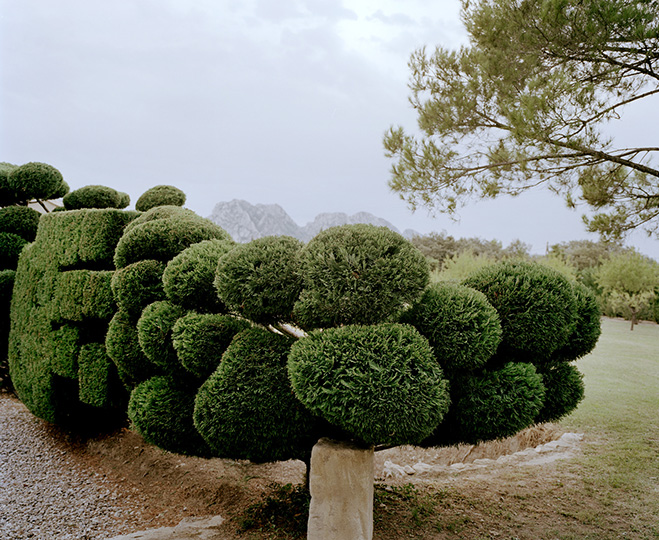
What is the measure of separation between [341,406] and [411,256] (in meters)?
1.00

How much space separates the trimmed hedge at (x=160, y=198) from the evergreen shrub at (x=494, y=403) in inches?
161

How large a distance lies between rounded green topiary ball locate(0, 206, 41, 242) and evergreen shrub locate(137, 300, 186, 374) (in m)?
5.17

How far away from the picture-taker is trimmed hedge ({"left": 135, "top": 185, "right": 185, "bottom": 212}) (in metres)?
5.51

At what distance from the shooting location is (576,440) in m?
5.57

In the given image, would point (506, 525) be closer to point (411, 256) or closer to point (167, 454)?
point (411, 256)

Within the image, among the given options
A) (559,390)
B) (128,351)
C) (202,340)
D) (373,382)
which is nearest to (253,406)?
(202,340)

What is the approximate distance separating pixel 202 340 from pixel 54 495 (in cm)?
300

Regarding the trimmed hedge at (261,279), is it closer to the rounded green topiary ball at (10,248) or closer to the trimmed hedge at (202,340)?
the trimmed hedge at (202,340)

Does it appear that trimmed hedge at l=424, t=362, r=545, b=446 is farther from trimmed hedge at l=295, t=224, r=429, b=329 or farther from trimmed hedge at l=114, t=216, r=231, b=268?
trimmed hedge at l=114, t=216, r=231, b=268

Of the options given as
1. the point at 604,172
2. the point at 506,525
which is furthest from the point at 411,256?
the point at 604,172

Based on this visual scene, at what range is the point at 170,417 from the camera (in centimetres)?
339

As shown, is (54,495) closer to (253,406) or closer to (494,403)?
(253,406)

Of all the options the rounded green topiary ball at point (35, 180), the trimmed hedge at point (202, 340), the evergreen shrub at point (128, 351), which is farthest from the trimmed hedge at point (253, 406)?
the rounded green topiary ball at point (35, 180)

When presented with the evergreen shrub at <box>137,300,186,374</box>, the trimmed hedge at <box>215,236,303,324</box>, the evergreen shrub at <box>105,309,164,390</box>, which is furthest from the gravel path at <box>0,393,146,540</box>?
the trimmed hedge at <box>215,236,303,324</box>
